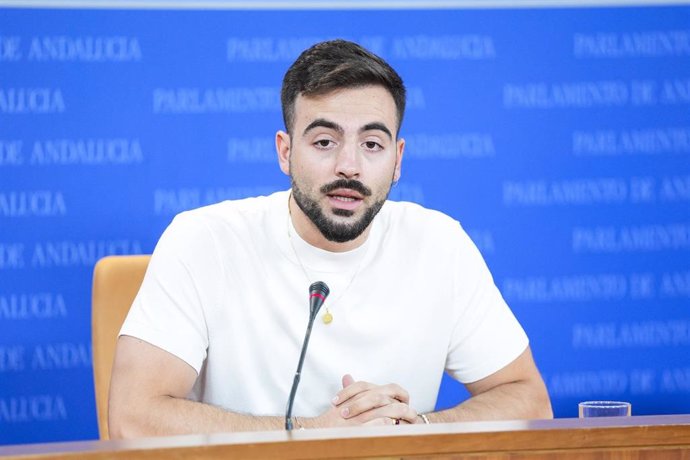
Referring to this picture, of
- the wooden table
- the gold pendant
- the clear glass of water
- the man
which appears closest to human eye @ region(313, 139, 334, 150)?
the man

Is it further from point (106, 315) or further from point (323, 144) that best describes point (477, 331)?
point (106, 315)

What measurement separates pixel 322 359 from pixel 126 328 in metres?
0.41

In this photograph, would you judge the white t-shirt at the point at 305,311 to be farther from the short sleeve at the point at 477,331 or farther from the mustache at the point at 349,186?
the mustache at the point at 349,186

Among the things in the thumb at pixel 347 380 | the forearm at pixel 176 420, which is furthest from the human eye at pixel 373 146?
the forearm at pixel 176 420

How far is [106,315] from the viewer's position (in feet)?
7.30

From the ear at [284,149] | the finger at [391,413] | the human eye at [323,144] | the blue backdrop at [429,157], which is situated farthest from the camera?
the blue backdrop at [429,157]

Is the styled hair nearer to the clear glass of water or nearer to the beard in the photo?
the beard

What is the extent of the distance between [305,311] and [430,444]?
978 millimetres

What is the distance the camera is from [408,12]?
3.04 meters

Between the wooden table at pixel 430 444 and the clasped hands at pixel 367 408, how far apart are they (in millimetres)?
647

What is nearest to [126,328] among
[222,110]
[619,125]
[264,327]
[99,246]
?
[264,327]

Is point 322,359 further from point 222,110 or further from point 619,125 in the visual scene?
Result: point 619,125

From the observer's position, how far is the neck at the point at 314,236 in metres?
2.21

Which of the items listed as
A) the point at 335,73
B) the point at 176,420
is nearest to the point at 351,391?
the point at 176,420
